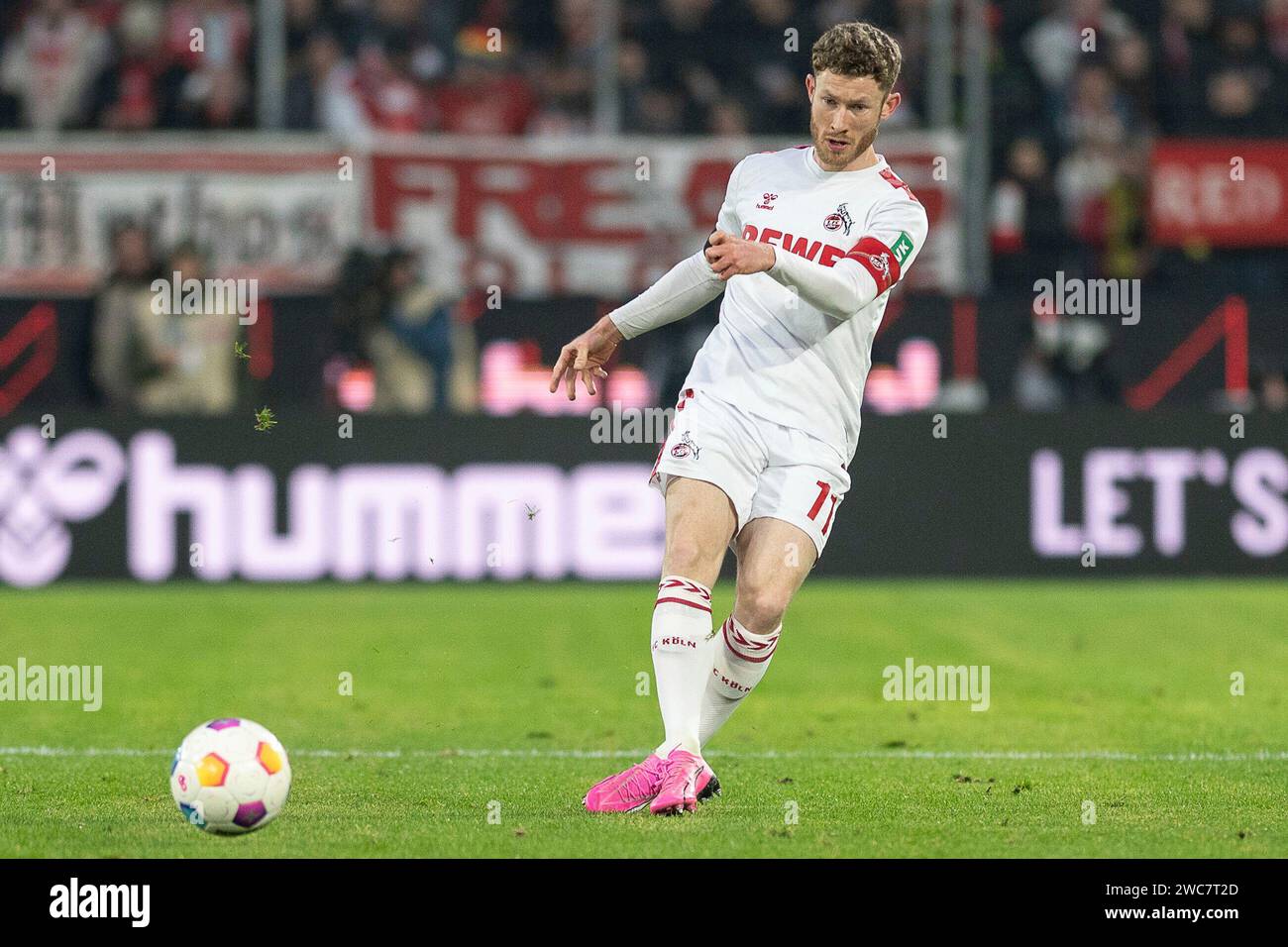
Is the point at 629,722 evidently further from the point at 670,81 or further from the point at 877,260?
the point at 670,81

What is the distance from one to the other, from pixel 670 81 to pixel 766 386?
40.1ft

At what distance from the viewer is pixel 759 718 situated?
941 centimetres

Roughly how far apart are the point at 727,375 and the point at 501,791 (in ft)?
4.96

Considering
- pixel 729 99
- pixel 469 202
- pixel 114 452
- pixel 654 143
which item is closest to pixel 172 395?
pixel 114 452

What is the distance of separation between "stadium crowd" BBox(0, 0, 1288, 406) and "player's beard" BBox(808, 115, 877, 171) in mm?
10832

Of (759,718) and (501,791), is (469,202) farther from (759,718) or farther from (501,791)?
(501,791)

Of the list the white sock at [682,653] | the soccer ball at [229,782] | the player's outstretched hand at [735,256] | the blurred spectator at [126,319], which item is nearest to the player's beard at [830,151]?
the player's outstretched hand at [735,256]

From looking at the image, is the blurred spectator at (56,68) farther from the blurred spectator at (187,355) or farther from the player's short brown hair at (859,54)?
the player's short brown hair at (859,54)

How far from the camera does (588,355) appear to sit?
6980 mm

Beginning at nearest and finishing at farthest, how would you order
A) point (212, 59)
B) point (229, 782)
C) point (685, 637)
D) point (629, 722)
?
1. point (229, 782)
2. point (685, 637)
3. point (629, 722)
4. point (212, 59)

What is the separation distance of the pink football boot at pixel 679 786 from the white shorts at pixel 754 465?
726 millimetres

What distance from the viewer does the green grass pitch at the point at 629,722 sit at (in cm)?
632

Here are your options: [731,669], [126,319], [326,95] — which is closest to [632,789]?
[731,669]

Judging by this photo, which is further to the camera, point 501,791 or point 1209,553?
point 1209,553
